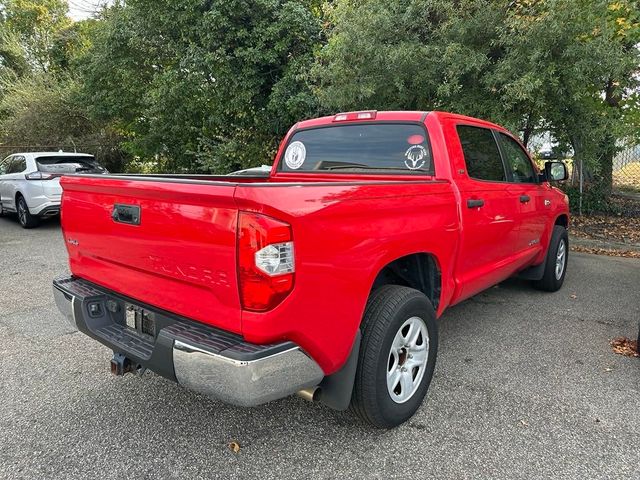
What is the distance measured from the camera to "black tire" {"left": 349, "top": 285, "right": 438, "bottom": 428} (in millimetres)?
2469

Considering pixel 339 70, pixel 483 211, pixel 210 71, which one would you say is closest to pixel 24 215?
pixel 210 71

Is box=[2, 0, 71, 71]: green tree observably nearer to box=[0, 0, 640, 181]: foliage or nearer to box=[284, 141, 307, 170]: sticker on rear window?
box=[0, 0, 640, 181]: foliage

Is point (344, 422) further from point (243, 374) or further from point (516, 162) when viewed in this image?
point (516, 162)

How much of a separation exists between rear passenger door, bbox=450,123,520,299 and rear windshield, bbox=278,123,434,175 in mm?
273

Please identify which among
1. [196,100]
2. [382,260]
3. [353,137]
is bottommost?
[382,260]

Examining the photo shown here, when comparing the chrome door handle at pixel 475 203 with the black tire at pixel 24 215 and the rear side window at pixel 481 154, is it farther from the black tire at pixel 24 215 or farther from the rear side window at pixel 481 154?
the black tire at pixel 24 215

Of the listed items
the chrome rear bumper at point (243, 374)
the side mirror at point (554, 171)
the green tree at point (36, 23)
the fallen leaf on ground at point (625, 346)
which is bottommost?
the fallen leaf on ground at point (625, 346)

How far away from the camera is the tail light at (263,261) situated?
1985mm

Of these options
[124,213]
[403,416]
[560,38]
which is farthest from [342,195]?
[560,38]

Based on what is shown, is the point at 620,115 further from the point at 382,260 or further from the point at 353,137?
the point at 382,260

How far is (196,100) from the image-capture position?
11.0 metres

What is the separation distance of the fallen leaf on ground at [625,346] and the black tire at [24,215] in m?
10.3

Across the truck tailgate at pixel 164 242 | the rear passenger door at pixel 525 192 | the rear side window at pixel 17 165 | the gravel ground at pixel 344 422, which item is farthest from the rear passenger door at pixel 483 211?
the rear side window at pixel 17 165

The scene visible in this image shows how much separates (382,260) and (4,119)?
22916 mm
